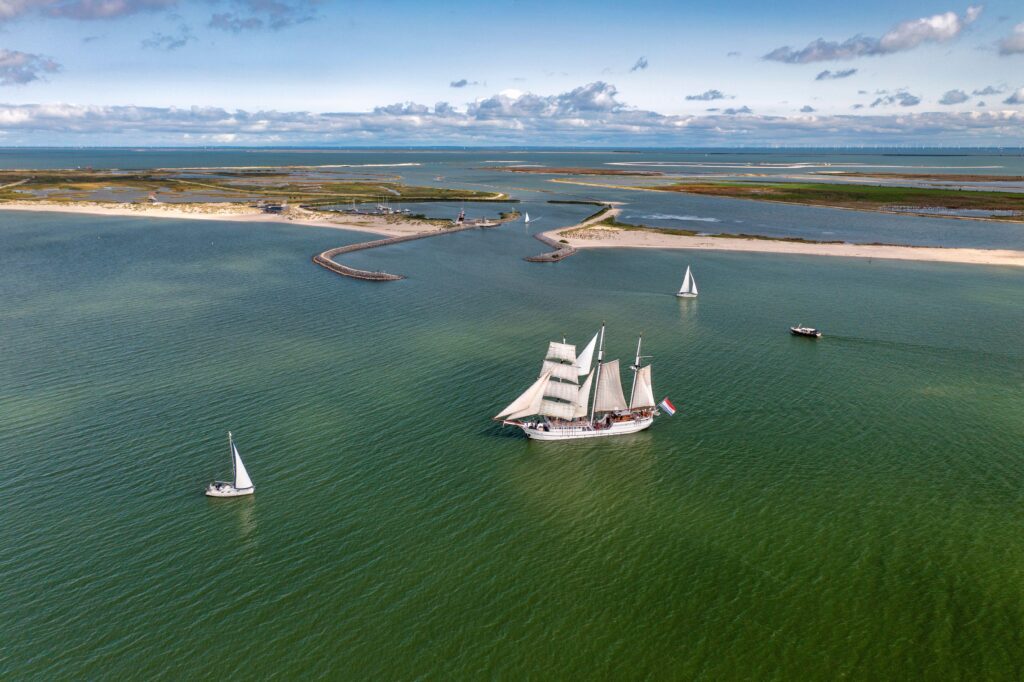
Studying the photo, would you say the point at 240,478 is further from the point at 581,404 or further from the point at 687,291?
the point at 687,291

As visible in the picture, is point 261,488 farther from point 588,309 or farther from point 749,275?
point 749,275

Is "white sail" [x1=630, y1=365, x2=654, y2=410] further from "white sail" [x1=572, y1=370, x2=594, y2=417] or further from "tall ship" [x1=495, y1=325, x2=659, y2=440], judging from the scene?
"white sail" [x1=572, y1=370, x2=594, y2=417]

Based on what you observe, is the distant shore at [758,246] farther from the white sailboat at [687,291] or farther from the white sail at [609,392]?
the white sail at [609,392]

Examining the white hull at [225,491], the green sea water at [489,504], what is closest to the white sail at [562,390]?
the green sea water at [489,504]

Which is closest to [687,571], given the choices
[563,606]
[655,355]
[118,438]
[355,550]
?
[563,606]

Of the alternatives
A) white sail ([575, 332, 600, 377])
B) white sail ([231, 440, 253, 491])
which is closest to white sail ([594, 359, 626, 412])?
white sail ([575, 332, 600, 377])

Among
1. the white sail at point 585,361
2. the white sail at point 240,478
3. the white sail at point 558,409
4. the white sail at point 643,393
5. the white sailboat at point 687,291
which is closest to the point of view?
the white sail at point 240,478

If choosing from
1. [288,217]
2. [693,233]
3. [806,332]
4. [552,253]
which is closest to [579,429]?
[806,332]
